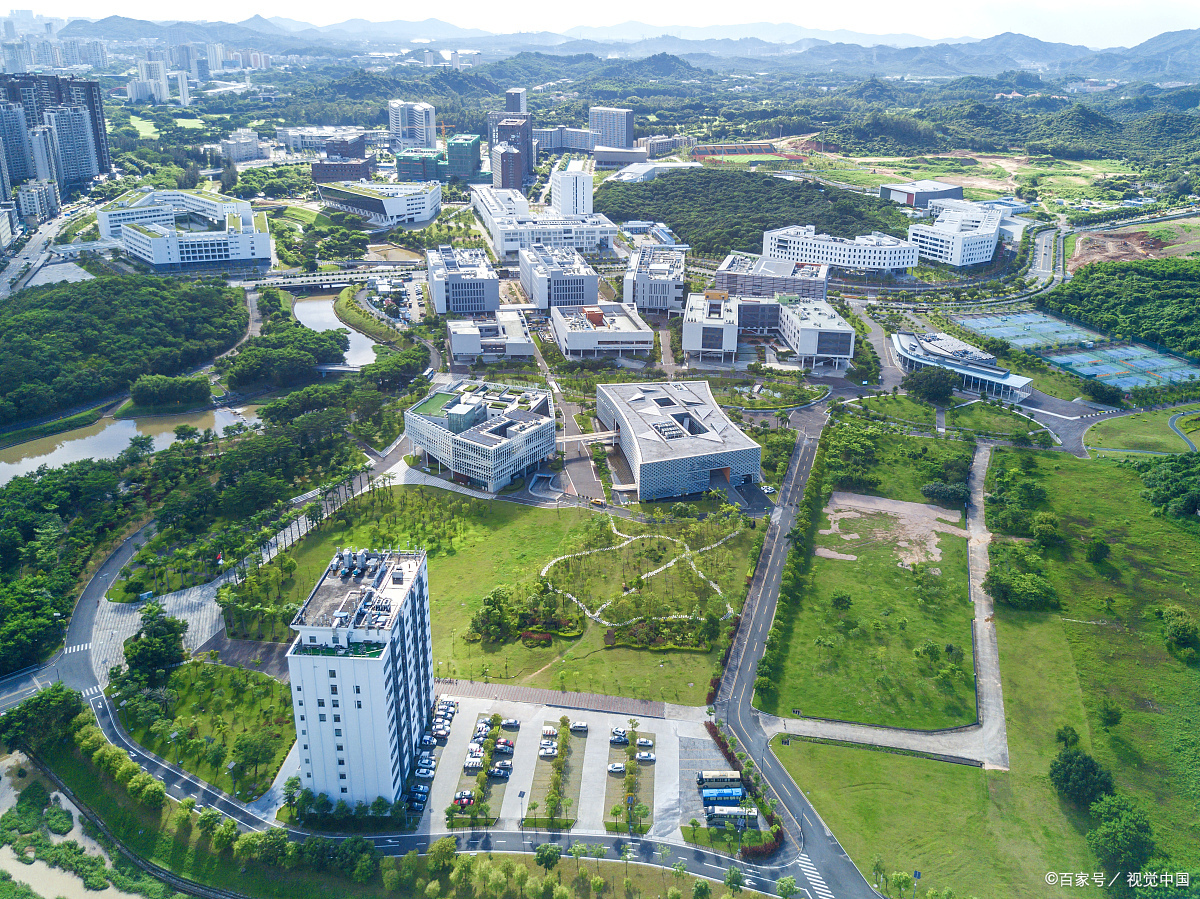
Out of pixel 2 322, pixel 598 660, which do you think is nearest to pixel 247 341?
pixel 2 322

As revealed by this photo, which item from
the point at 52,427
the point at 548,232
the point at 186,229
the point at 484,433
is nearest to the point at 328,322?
the point at 52,427

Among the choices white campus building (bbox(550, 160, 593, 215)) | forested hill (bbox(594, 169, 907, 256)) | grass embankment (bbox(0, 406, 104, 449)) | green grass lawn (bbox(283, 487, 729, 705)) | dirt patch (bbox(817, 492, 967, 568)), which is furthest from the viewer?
white campus building (bbox(550, 160, 593, 215))

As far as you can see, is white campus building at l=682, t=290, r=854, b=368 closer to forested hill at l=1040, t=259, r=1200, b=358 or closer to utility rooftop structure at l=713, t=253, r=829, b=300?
utility rooftop structure at l=713, t=253, r=829, b=300

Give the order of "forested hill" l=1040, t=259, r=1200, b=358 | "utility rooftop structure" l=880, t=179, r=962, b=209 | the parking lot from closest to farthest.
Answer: the parking lot
"forested hill" l=1040, t=259, r=1200, b=358
"utility rooftop structure" l=880, t=179, r=962, b=209

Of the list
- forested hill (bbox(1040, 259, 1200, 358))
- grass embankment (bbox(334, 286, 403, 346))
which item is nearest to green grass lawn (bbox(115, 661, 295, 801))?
grass embankment (bbox(334, 286, 403, 346))

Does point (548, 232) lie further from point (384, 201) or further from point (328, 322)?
point (328, 322)

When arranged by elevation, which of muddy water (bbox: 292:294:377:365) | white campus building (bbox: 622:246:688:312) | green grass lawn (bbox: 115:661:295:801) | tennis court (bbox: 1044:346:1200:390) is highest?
white campus building (bbox: 622:246:688:312)
